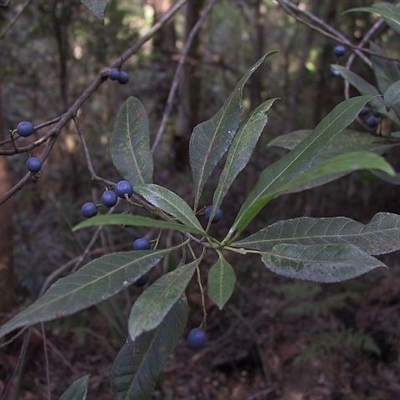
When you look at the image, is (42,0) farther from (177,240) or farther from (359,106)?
(359,106)

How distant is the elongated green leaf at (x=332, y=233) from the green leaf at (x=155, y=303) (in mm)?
176

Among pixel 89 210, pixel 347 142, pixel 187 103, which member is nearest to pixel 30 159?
pixel 89 210

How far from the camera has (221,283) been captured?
34.7 inches

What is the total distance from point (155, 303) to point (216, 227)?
138 inches

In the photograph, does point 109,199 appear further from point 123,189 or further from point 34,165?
point 34,165

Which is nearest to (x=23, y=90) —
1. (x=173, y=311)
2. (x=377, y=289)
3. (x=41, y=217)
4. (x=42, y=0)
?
(x=42, y=0)

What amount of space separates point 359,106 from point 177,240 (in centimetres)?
300

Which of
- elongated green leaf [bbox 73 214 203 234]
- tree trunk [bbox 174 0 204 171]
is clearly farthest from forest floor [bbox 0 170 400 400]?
elongated green leaf [bbox 73 214 203 234]

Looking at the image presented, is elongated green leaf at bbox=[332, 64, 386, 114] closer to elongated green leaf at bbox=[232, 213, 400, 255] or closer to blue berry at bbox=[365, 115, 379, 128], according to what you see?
blue berry at bbox=[365, 115, 379, 128]

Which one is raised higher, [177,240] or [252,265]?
[177,240]

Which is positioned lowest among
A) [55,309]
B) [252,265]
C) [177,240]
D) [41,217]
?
[252,265]

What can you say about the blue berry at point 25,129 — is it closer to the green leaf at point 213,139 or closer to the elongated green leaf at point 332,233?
the green leaf at point 213,139

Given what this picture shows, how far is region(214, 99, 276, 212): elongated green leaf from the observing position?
1073mm

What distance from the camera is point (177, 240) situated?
12.8 feet
